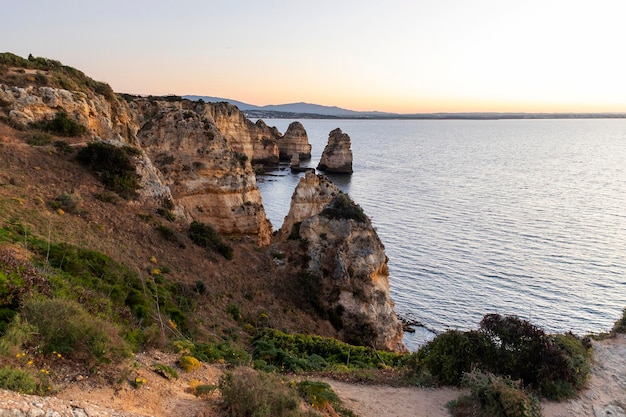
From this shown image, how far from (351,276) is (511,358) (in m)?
11.8

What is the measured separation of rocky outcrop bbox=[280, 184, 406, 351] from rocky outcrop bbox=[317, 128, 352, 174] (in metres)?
71.7

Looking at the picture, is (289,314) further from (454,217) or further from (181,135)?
(454,217)

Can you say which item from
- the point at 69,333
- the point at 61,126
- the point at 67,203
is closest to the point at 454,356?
the point at 69,333

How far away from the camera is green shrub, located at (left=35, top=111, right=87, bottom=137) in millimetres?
25828

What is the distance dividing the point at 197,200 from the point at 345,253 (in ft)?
42.7

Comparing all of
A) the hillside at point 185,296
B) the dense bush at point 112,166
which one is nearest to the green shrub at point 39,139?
the hillside at point 185,296

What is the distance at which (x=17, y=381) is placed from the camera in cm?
718

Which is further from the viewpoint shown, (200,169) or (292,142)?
(292,142)

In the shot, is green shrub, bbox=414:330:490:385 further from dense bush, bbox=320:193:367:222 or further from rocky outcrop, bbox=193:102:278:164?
rocky outcrop, bbox=193:102:278:164

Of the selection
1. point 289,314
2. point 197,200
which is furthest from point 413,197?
point 289,314

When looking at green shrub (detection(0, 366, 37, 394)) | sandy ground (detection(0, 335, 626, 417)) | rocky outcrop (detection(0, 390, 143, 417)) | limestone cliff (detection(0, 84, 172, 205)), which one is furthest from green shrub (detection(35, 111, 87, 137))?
rocky outcrop (detection(0, 390, 143, 417))

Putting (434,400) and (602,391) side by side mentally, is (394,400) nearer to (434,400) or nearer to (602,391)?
(434,400)

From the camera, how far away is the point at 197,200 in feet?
110

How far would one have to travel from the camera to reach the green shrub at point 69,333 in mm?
9203
